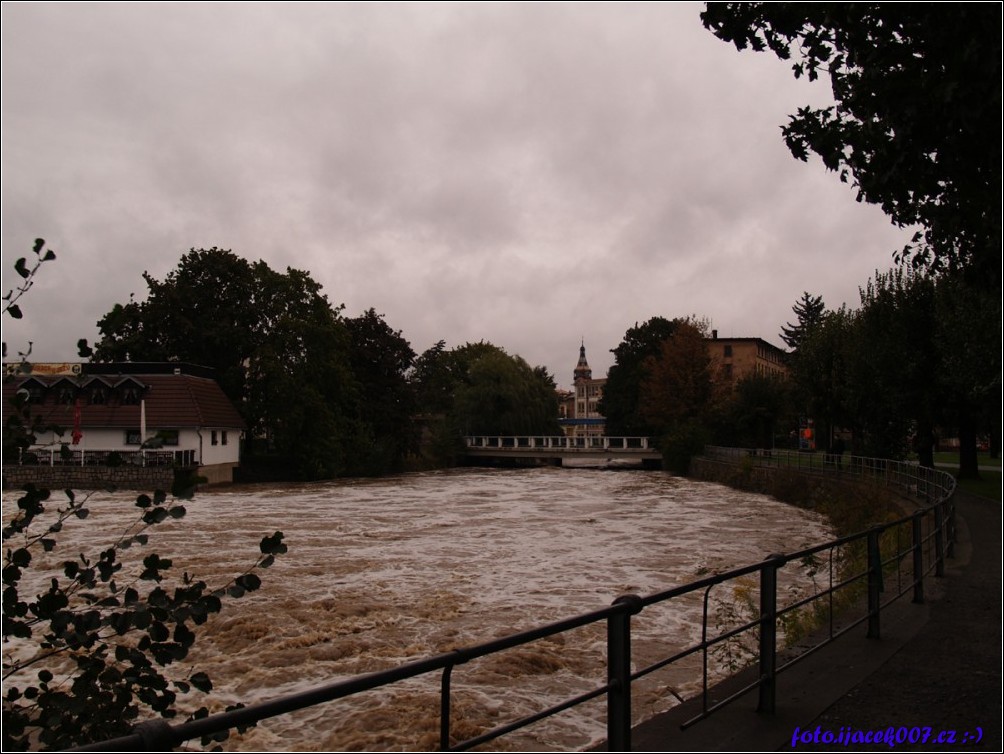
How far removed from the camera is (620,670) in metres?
4.30

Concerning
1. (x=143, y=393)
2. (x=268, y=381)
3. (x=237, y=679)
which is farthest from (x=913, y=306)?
(x=143, y=393)

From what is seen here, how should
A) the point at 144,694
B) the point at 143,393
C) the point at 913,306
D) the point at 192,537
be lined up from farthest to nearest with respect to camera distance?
the point at 143,393 < the point at 913,306 < the point at 192,537 < the point at 144,694

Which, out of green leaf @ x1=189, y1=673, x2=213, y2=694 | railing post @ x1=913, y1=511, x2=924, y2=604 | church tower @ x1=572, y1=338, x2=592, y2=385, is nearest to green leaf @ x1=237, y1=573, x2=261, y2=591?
green leaf @ x1=189, y1=673, x2=213, y2=694

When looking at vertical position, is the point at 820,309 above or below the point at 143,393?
above

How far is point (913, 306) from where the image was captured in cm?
3117

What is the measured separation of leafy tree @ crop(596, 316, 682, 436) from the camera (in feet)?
247

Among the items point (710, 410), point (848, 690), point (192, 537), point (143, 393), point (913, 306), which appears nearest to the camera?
point (848, 690)

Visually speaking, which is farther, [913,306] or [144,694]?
[913,306]

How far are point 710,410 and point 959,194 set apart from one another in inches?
2131

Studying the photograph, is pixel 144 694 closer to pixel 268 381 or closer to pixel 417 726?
pixel 417 726

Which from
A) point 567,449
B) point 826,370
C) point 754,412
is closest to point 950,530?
point 826,370

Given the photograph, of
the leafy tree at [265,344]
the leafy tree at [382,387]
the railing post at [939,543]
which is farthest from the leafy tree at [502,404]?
the railing post at [939,543]

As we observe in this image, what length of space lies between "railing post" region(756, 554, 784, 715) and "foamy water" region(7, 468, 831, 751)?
3873 millimetres

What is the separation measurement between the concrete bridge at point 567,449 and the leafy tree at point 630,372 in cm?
287
